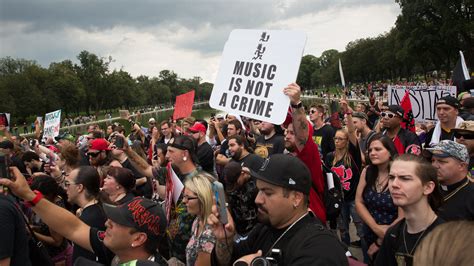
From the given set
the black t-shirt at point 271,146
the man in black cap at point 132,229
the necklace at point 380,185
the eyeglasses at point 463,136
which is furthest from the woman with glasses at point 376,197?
the man in black cap at point 132,229

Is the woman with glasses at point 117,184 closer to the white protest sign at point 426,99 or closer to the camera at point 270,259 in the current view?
the camera at point 270,259

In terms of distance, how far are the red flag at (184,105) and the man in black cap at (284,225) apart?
8029mm

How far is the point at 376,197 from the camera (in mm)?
4406

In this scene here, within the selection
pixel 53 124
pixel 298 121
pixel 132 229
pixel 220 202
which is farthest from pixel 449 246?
pixel 53 124

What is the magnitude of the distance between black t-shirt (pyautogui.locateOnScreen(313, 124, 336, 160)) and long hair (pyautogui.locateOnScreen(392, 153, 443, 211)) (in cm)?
449

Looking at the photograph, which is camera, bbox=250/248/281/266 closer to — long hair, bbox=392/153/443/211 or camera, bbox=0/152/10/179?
long hair, bbox=392/153/443/211

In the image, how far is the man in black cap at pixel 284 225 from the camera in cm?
232

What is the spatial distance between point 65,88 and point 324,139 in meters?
79.9

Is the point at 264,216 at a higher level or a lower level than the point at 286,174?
lower

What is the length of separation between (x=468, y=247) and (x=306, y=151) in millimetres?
2641

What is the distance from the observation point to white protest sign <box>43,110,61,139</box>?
13.0 m

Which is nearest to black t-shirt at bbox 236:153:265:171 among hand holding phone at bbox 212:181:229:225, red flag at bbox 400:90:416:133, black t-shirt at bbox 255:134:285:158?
black t-shirt at bbox 255:134:285:158

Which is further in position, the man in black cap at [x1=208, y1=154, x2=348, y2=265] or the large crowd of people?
the large crowd of people

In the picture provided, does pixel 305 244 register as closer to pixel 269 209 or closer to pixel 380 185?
pixel 269 209
